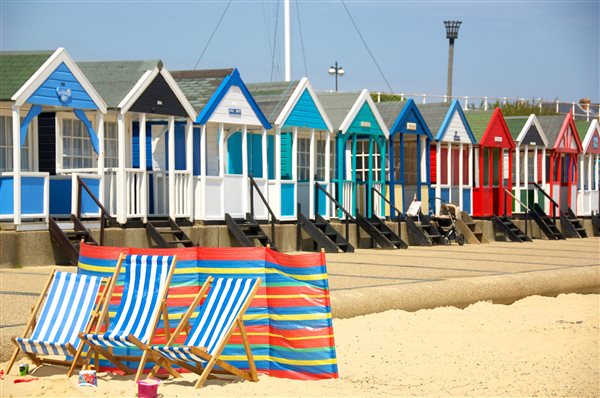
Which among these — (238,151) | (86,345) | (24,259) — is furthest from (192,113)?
(86,345)

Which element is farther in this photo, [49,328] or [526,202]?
[526,202]

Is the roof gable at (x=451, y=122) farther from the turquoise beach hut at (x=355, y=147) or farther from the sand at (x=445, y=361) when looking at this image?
the sand at (x=445, y=361)

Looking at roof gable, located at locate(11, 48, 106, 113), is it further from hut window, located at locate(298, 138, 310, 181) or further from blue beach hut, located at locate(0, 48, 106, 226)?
hut window, located at locate(298, 138, 310, 181)

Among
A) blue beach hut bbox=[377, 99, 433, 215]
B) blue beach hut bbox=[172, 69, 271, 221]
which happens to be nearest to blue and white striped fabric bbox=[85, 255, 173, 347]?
blue beach hut bbox=[172, 69, 271, 221]

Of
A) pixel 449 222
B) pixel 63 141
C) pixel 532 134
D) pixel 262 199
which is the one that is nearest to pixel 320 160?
pixel 449 222

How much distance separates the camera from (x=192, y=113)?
21547 millimetres

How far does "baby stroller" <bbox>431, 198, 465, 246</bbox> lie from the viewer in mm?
28078

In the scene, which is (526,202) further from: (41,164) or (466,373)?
(466,373)

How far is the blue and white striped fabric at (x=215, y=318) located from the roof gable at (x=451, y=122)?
21.2 meters

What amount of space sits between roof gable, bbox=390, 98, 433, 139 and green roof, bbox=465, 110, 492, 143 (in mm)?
3257

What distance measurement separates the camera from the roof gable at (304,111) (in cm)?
2430

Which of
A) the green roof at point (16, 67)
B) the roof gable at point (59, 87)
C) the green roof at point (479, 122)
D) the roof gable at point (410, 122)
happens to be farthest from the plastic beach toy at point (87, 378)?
the green roof at point (479, 122)

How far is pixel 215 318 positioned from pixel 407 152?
21580 millimetres

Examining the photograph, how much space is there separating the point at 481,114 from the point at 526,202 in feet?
11.1
